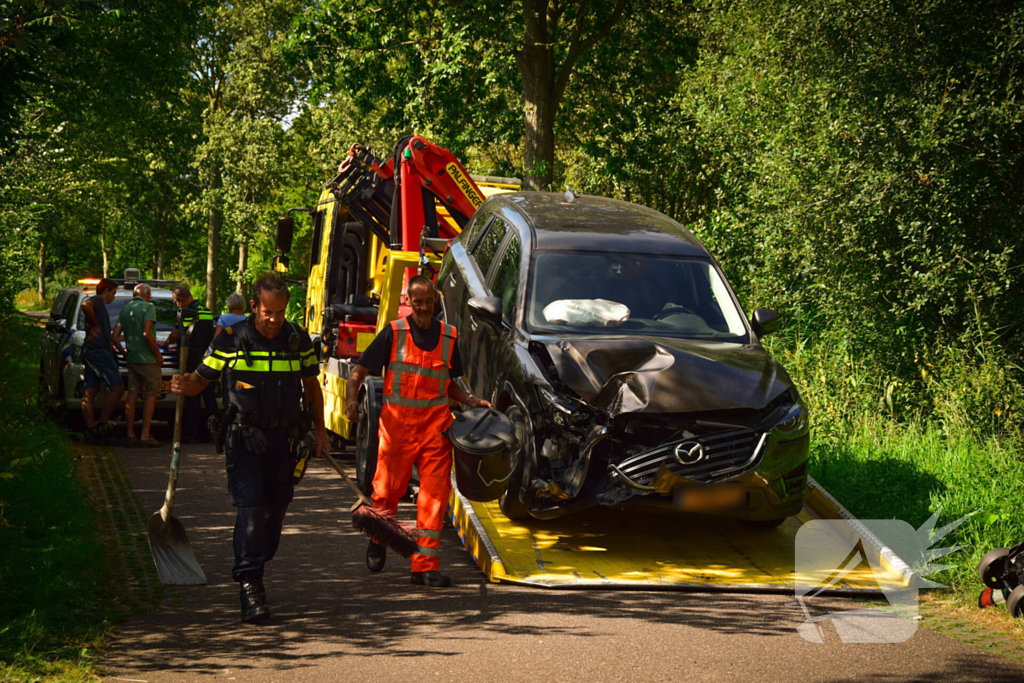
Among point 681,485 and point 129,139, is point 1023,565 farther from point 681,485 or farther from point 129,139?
point 129,139

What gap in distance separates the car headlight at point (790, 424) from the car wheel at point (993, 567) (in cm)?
136

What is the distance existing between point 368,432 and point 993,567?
469cm

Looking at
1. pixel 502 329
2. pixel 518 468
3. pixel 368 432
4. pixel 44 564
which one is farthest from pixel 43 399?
pixel 518 468

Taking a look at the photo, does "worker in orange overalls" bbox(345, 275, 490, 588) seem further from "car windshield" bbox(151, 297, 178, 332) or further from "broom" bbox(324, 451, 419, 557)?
"car windshield" bbox(151, 297, 178, 332)

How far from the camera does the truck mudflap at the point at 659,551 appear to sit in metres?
6.54

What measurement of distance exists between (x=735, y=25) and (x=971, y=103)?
6008 mm

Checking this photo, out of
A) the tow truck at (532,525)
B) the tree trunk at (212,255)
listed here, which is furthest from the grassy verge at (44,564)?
the tree trunk at (212,255)

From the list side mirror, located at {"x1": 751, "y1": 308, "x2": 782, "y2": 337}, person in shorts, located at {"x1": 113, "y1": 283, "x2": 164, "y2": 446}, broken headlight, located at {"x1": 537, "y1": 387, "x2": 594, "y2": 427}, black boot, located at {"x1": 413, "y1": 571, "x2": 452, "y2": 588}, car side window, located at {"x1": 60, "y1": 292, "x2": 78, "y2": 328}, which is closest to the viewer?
black boot, located at {"x1": 413, "y1": 571, "x2": 452, "y2": 588}

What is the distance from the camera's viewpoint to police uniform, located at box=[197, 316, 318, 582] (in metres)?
5.79

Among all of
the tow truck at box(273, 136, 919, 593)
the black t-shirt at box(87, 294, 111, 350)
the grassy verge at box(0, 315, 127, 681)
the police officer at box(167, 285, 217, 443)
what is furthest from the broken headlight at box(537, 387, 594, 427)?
the black t-shirt at box(87, 294, 111, 350)

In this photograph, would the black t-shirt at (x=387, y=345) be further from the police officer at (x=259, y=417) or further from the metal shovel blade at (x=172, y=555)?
the metal shovel blade at (x=172, y=555)

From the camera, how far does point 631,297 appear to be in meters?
7.89

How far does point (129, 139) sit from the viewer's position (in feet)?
76.0

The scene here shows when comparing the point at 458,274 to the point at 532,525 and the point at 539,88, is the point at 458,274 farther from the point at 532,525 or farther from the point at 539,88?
the point at 539,88
